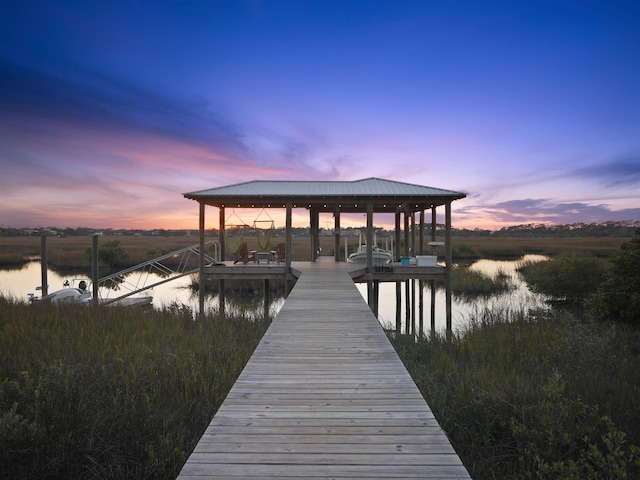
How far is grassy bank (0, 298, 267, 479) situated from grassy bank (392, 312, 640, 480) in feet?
10.4

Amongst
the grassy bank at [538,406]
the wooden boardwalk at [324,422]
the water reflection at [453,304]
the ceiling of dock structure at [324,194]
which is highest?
the ceiling of dock structure at [324,194]

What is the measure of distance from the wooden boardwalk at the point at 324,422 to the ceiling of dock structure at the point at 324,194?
8125mm

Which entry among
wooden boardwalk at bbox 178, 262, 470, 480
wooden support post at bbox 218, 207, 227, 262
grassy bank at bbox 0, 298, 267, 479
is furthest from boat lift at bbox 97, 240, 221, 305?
wooden boardwalk at bbox 178, 262, 470, 480

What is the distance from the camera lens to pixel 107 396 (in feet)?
15.0

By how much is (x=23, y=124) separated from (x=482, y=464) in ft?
62.6

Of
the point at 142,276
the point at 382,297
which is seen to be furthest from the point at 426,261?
the point at 142,276

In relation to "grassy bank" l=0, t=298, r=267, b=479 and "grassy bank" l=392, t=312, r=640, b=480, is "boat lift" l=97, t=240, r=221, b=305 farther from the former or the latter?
"grassy bank" l=392, t=312, r=640, b=480

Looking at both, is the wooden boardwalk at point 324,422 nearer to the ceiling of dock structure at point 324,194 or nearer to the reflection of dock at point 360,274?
the reflection of dock at point 360,274

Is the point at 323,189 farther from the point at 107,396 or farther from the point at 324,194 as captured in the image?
the point at 107,396

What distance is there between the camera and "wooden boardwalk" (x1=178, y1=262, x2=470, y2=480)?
2.10 meters

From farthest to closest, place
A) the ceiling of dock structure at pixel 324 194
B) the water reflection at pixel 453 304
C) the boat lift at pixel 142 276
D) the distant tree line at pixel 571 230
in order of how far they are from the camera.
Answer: the distant tree line at pixel 571 230 → the boat lift at pixel 142 276 → the water reflection at pixel 453 304 → the ceiling of dock structure at pixel 324 194

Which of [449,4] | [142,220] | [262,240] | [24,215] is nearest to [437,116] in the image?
[449,4]

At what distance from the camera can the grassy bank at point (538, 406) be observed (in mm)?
3676

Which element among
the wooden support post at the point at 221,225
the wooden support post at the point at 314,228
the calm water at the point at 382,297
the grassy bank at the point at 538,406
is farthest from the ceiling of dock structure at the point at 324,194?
the grassy bank at the point at 538,406
